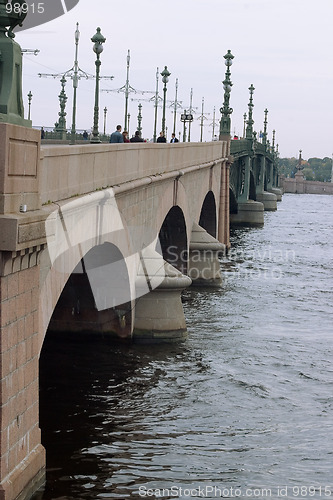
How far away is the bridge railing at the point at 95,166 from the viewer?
502 inches

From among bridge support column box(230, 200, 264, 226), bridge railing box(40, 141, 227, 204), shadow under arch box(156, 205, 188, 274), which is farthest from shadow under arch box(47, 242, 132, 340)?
bridge support column box(230, 200, 264, 226)

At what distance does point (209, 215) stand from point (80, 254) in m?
27.9

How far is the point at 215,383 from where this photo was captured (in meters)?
18.7

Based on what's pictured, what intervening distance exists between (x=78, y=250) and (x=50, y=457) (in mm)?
3069

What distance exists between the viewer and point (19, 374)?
11109mm

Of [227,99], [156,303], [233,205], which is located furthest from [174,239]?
[233,205]

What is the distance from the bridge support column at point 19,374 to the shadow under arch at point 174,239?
59.7ft

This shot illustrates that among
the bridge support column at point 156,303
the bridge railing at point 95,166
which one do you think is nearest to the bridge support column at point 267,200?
the bridge railing at point 95,166

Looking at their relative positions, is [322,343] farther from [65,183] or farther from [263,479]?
[65,183]

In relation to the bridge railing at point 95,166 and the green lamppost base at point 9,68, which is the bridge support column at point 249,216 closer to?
the bridge railing at point 95,166

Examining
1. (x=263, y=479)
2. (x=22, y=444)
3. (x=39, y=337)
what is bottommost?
(x=263, y=479)

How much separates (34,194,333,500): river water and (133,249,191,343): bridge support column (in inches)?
18.1

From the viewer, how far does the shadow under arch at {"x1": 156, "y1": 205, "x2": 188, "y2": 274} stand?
30.1 meters

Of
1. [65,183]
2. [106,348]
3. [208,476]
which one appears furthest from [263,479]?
[106,348]
